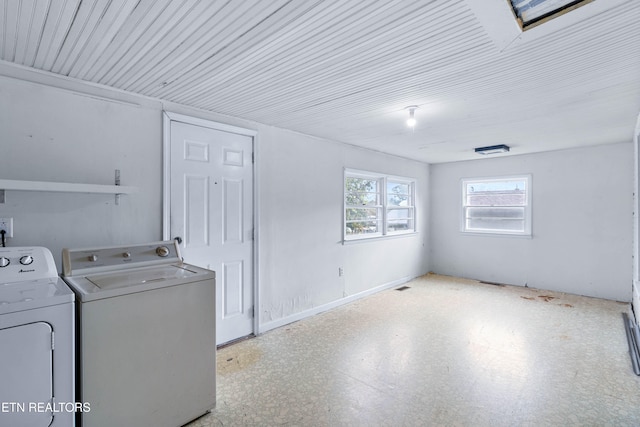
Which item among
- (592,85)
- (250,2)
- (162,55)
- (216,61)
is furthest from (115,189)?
(592,85)

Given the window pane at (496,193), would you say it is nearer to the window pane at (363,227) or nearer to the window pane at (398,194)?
the window pane at (398,194)

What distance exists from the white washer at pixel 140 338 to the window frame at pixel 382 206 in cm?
270

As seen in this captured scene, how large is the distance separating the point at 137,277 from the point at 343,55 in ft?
6.22

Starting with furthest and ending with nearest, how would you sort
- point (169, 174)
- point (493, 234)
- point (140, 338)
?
point (493, 234), point (169, 174), point (140, 338)

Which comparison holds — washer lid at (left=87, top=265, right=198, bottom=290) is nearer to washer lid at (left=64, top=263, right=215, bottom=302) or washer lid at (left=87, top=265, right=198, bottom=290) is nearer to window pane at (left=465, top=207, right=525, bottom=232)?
washer lid at (left=64, top=263, right=215, bottom=302)

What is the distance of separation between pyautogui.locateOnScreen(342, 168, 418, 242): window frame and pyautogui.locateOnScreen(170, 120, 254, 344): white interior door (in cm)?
163

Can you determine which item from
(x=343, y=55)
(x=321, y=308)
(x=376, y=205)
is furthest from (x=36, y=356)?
(x=376, y=205)

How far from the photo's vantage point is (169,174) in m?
2.75

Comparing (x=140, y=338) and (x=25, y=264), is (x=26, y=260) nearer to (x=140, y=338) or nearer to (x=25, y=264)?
(x=25, y=264)

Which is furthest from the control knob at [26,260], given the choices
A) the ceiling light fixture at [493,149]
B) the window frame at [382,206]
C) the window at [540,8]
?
the ceiling light fixture at [493,149]

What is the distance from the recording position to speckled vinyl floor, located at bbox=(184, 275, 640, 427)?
2.10m

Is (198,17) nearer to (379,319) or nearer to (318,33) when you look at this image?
(318,33)

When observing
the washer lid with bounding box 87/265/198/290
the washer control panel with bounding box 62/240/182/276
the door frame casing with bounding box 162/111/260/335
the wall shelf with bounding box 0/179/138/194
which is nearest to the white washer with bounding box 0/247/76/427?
the washer lid with bounding box 87/265/198/290

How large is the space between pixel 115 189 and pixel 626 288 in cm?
640
